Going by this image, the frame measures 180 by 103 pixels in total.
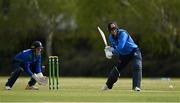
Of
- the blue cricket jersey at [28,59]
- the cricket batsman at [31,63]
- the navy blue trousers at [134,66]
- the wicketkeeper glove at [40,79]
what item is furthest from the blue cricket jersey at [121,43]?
the blue cricket jersey at [28,59]

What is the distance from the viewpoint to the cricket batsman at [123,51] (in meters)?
24.5

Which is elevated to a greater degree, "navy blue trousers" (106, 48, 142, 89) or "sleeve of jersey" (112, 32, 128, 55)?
"sleeve of jersey" (112, 32, 128, 55)

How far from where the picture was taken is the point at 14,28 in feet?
227

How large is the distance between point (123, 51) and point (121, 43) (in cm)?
72

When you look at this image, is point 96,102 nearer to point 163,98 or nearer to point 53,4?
point 163,98

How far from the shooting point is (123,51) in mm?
24953

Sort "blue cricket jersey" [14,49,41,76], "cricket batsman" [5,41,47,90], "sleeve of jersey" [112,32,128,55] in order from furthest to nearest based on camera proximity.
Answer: "blue cricket jersey" [14,49,41,76] → "cricket batsman" [5,41,47,90] → "sleeve of jersey" [112,32,128,55]

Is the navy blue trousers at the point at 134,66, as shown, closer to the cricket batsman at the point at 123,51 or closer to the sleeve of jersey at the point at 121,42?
the cricket batsman at the point at 123,51

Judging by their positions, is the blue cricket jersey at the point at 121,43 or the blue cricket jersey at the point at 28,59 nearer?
the blue cricket jersey at the point at 121,43

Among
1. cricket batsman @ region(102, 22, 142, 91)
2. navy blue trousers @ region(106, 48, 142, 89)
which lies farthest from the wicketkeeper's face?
navy blue trousers @ region(106, 48, 142, 89)

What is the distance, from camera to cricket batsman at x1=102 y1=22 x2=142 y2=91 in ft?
80.4

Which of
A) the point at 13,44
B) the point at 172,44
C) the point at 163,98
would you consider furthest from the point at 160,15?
the point at 163,98

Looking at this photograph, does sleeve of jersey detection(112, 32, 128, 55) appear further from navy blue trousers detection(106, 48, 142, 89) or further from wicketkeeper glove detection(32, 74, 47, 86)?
wicketkeeper glove detection(32, 74, 47, 86)

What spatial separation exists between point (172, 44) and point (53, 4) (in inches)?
408
